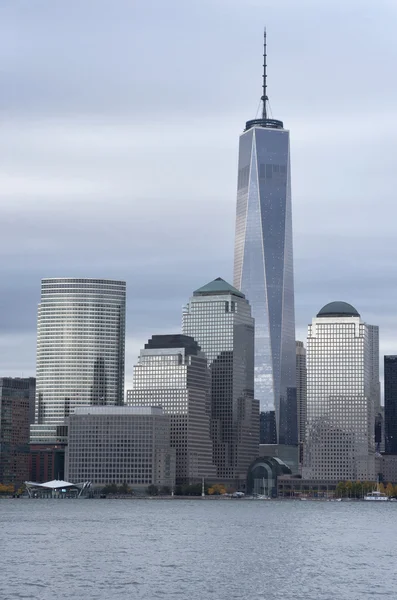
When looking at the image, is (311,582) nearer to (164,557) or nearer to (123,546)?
(164,557)

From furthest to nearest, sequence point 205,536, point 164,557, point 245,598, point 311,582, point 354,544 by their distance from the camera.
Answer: point 205,536 → point 354,544 → point 164,557 → point 311,582 → point 245,598

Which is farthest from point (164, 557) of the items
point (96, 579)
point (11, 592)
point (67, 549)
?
point (11, 592)

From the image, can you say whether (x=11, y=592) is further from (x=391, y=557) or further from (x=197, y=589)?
(x=391, y=557)

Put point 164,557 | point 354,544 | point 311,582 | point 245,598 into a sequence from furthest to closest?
point 354,544, point 164,557, point 311,582, point 245,598

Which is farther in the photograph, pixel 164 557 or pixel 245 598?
pixel 164 557

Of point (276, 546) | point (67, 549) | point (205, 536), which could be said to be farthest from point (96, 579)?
point (205, 536)

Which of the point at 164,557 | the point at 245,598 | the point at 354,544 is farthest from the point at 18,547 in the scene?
the point at 245,598

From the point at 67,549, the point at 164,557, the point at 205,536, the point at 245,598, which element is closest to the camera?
the point at 245,598

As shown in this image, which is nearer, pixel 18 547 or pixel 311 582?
pixel 311 582

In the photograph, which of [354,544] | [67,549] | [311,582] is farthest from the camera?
[354,544]
